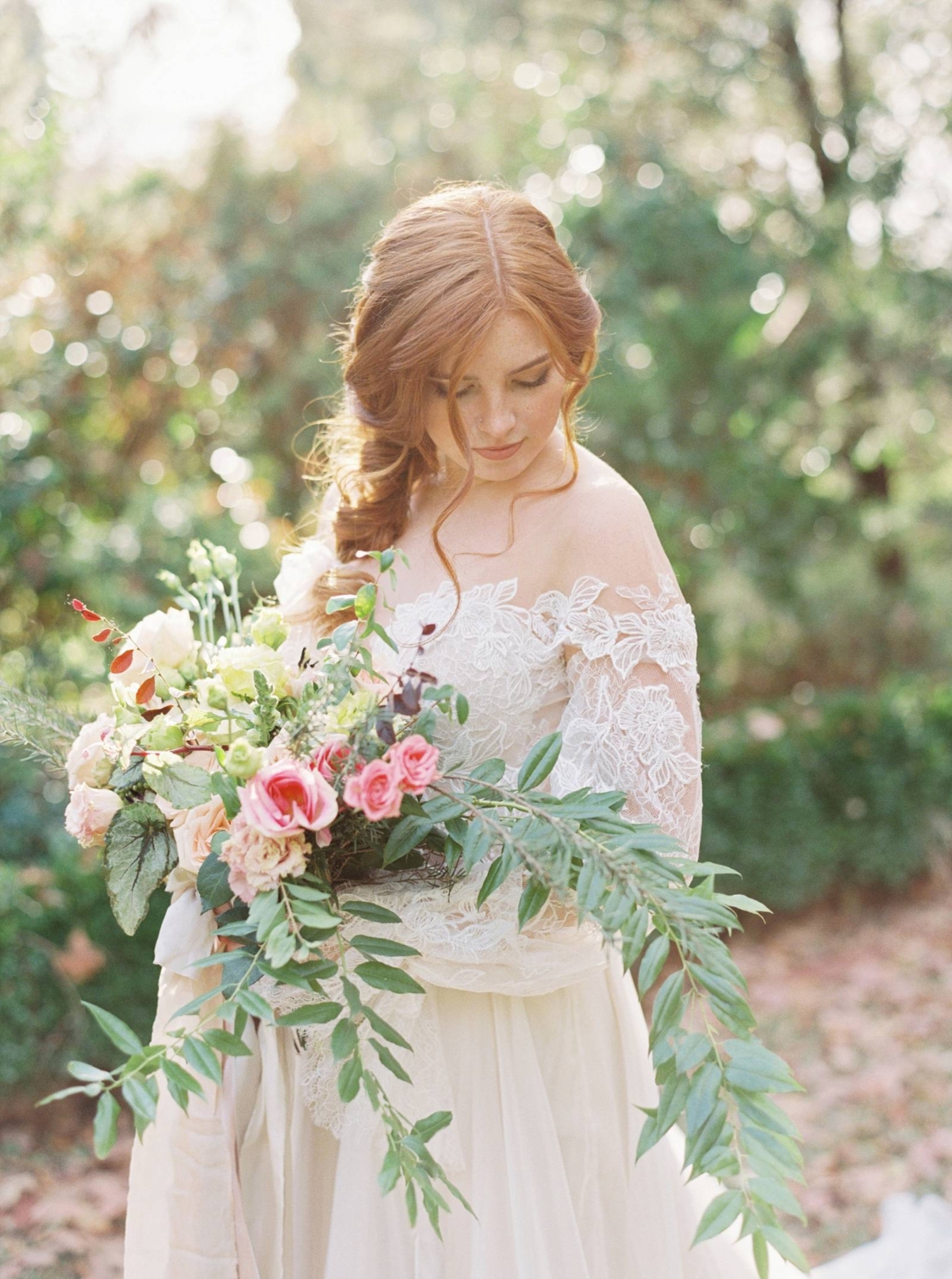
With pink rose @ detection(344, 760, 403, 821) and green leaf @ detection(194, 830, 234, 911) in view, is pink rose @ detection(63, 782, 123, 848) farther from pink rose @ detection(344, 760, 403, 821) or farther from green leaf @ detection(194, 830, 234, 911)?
pink rose @ detection(344, 760, 403, 821)

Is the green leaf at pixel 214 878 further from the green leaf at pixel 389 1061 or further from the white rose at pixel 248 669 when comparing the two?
the green leaf at pixel 389 1061

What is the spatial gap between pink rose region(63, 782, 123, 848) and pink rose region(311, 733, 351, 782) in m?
0.33

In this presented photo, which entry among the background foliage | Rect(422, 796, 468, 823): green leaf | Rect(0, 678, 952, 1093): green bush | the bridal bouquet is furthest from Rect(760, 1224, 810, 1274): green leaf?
Rect(0, 678, 952, 1093): green bush

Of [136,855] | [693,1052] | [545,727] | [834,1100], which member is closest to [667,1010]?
[693,1052]

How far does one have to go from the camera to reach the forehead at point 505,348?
6.12ft

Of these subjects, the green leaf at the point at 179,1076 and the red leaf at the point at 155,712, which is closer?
the green leaf at the point at 179,1076

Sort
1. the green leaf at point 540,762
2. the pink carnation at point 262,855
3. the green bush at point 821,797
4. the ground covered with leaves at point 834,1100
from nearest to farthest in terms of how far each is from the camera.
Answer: the pink carnation at point 262,855 < the green leaf at point 540,762 < the ground covered with leaves at point 834,1100 < the green bush at point 821,797

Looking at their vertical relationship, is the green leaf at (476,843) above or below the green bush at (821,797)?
above

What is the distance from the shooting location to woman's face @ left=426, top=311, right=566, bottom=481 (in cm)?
188

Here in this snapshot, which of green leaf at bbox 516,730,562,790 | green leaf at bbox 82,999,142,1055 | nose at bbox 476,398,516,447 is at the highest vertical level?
nose at bbox 476,398,516,447

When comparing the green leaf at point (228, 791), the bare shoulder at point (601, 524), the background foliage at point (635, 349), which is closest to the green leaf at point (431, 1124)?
the green leaf at point (228, 791)

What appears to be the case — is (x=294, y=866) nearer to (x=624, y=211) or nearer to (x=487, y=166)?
(x=624, y=211)

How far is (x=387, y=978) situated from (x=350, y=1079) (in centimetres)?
14

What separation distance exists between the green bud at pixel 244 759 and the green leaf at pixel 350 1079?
0.37 meters
